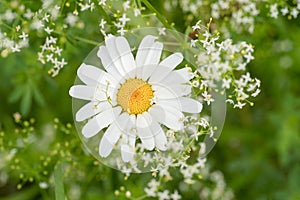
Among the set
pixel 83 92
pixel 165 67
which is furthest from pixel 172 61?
pixel 83 92

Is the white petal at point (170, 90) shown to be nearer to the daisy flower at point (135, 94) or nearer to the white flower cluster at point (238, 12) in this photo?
the daisy flower at point (135, 94)

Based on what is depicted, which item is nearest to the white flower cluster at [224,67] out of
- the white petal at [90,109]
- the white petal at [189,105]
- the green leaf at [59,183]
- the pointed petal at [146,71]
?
the white petal at [189,105]

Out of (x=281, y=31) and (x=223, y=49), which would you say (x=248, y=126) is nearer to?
(x=281, y=31)

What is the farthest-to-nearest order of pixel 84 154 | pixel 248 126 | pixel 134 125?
pixel 248 126 → pixel 84 154 → pixel 134 125

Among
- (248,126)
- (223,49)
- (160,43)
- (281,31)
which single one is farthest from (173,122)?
(248,126)

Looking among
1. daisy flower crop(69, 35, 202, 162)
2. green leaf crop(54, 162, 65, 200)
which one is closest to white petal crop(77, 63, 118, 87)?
daisy flower crop(69, 35, 202, 162)

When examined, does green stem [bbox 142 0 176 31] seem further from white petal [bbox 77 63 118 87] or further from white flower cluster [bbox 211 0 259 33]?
white flower cluster [bbox 211 0 259 33]

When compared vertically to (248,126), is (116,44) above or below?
above
